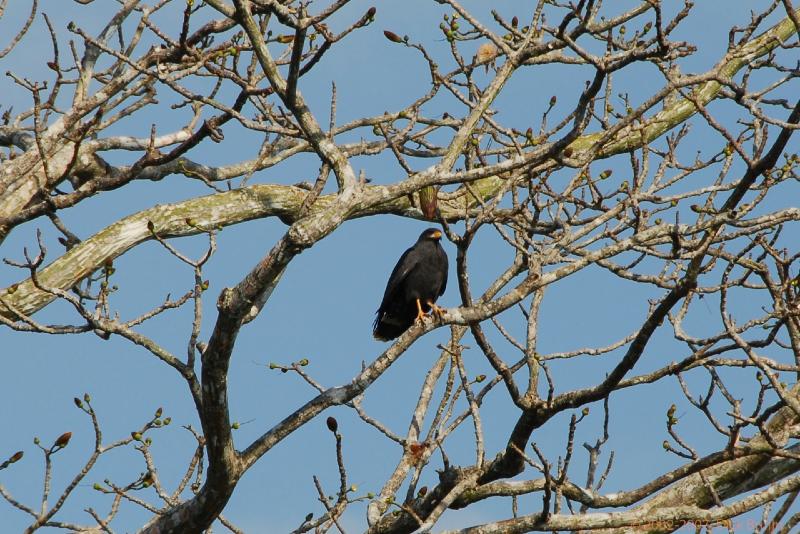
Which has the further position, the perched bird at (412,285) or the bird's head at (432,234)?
the bird's head at (432,234)

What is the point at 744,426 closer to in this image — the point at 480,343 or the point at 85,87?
the point at 480,343

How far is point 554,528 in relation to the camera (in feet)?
17.9

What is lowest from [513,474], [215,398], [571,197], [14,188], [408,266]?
[513,474]

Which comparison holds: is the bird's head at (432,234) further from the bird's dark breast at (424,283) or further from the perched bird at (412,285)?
the bird's dark breast at (424,283)

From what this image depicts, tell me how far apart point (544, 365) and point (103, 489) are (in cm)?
276

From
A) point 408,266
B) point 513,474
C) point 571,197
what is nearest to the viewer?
point 513,474

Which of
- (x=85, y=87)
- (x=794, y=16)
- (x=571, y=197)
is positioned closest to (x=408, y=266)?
(x=571, y=197)

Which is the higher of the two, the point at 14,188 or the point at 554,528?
the point at 14,188

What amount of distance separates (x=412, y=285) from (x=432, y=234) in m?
0.73

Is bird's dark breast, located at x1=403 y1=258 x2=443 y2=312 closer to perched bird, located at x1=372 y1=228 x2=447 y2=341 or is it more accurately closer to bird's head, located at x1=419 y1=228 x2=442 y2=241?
perched bird, located at x1=372 y1=228 x2=447 y2=341

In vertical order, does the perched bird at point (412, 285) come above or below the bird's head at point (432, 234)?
below

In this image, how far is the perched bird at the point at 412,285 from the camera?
8.94m

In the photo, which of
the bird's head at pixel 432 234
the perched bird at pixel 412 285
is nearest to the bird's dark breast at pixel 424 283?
the perched bird at pixel 412 285

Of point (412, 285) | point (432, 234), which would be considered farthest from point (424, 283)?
point (432, 234)
